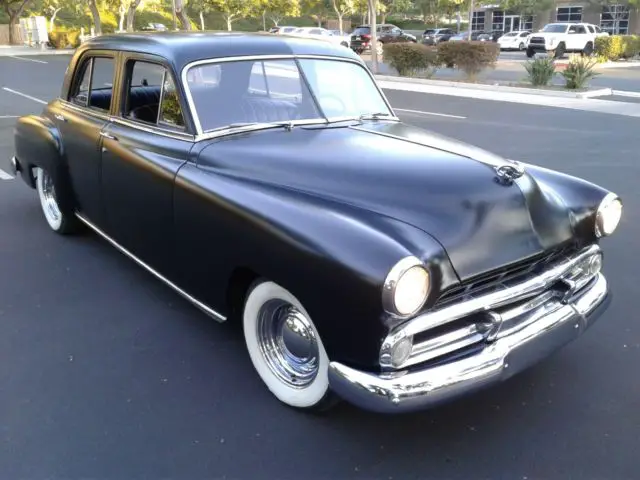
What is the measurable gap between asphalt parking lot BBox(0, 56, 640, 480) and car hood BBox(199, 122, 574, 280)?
2.65ft

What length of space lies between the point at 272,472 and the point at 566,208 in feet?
6.25

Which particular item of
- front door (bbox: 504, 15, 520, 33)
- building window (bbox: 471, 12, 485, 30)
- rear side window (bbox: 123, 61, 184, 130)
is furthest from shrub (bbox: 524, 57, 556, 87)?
building window (bbox: 471, 12, 485, 30)

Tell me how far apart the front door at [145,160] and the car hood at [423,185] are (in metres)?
0.35

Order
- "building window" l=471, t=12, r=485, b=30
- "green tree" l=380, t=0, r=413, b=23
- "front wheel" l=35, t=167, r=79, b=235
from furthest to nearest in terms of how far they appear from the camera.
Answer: "green tree" l=380, t=0, r=413, b=23 < "building window" l=471, t=12, r=485, b=30 < "front wheel" l=35, t=167, r=79, b=235

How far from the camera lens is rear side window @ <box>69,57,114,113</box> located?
4.49 m

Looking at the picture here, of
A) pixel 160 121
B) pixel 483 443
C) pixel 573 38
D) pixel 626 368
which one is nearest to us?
pixel 483 443

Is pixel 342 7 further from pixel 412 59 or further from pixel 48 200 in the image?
pixel 48 200

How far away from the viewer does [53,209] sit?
5520 millimetres

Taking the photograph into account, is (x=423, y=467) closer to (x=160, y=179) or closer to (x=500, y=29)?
(x=160, y=179)

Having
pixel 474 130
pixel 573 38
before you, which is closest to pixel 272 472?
pixel 474 130

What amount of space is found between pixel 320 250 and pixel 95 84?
120 inches

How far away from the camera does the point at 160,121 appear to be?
381 centimetres

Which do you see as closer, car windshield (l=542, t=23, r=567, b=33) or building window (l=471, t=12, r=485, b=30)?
car windshield (l=542, t=23, r=567, b=33)

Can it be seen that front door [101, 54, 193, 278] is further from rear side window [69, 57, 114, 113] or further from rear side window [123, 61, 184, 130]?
rear side window [69, 57, 114, 113]
